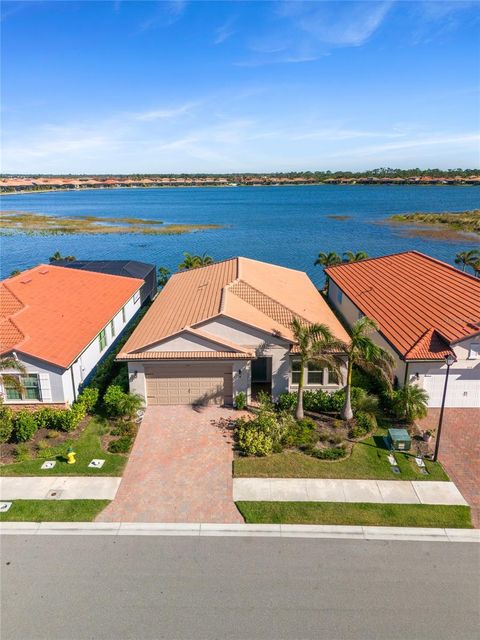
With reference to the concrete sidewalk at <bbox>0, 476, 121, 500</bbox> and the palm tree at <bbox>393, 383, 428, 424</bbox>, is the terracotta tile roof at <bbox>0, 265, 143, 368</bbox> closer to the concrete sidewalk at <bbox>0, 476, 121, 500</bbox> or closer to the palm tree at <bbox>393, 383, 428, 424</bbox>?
the concrete sidewalk at <bbox>0, 476, 121, 500</bbox>

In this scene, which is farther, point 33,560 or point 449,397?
point 449,397

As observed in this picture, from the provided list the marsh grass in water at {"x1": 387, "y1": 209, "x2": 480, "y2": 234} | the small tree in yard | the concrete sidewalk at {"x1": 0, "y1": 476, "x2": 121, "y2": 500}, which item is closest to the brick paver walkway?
the concrete sidewalk at {"x1": 0, "y1": 476, "x2": 121, "y2": 500}

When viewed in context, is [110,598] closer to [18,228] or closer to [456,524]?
[456,524]

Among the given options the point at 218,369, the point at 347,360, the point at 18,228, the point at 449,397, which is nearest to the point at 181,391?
the point at 218,369

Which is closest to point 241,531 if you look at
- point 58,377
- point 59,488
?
point 59,488

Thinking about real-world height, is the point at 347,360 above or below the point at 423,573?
above

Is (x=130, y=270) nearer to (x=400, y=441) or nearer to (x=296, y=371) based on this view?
(x=296, y=371)

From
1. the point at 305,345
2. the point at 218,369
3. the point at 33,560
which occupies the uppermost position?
the point at 305,345
